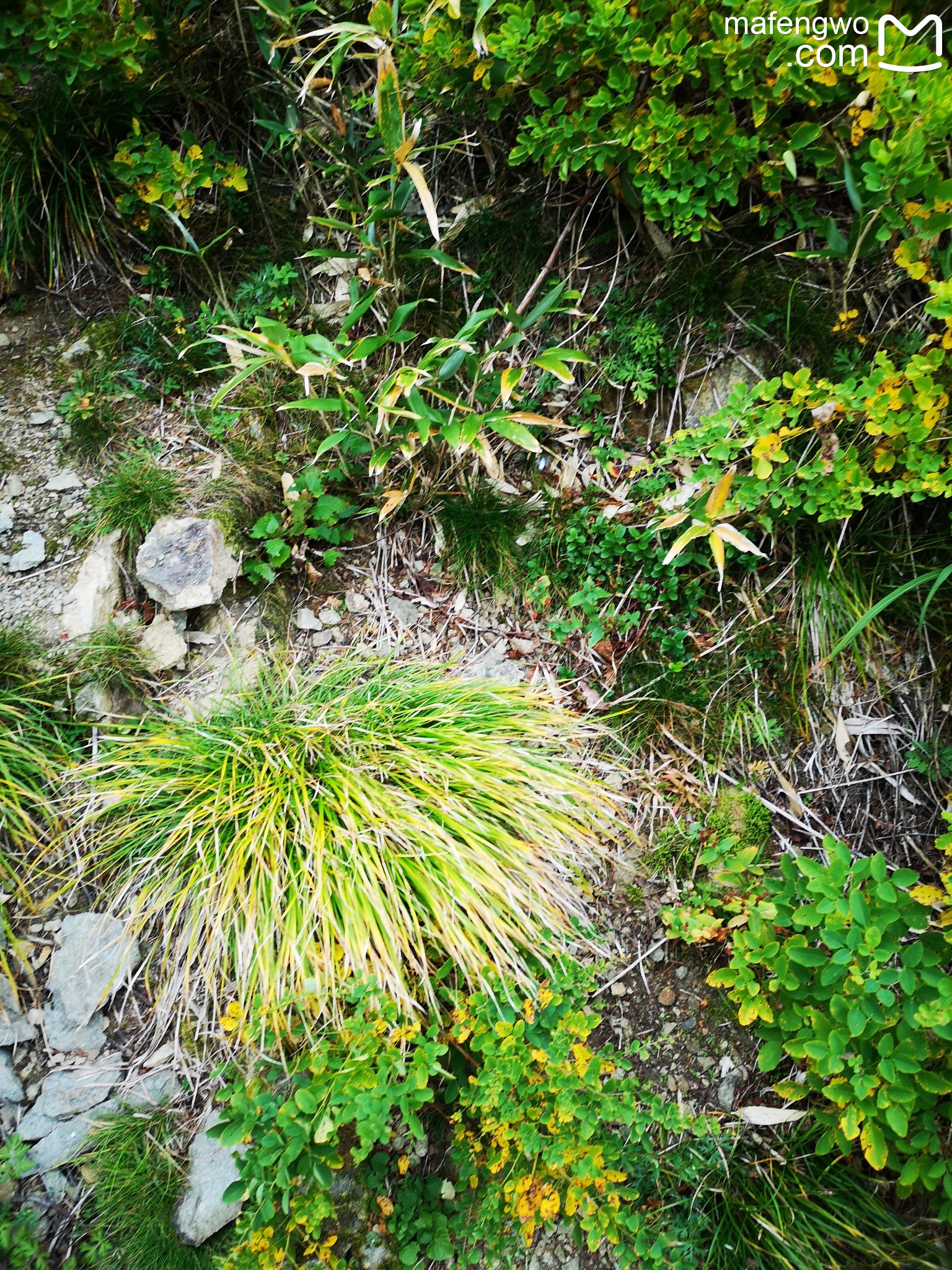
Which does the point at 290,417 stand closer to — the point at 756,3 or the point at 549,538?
the point at 549,538

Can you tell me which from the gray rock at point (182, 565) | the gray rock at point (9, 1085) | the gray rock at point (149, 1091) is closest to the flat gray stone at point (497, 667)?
the gray rock at point (182, 565)

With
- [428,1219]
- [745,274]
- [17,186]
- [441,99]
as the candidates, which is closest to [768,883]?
[428,1219]

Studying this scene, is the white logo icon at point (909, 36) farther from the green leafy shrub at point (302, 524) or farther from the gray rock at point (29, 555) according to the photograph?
the gray rock at point (29, 555)

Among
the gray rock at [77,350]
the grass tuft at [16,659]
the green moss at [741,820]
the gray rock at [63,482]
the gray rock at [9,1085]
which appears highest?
the gray rock at [77,350]

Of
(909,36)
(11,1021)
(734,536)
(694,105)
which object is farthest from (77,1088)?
(909,36)

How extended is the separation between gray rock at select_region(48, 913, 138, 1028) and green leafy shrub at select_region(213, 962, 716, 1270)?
1.93 ft

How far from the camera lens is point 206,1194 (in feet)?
6.91

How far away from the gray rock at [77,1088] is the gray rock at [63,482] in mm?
1992

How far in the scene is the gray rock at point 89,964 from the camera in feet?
7.41

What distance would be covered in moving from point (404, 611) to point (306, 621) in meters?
0.38

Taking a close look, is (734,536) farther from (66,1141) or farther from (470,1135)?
(66,1141)

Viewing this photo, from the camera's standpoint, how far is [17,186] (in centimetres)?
275

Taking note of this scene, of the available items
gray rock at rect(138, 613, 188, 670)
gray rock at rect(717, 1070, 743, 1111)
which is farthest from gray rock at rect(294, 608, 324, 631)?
gray rock at rect(717, 1070, 743, 1111)

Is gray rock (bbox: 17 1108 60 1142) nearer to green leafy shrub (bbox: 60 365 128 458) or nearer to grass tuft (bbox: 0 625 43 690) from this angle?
grass tuft (bbox: 0 625 43 690)
